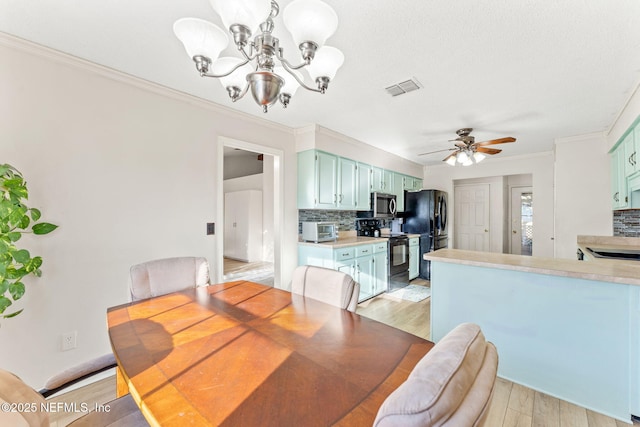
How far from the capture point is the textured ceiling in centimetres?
145

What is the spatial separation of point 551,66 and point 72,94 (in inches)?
135

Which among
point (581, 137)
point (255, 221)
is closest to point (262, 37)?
point (581, 137)

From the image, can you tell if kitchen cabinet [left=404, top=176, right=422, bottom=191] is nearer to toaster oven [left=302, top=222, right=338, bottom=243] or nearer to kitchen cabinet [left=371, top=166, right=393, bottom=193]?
kitchen cabinet [left=371, top=166, right=393, bottom=193]

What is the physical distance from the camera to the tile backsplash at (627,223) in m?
3.24

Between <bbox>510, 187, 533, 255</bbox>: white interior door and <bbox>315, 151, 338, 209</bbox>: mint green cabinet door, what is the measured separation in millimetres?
4678

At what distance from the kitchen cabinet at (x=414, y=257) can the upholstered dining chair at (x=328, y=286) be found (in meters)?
3.45

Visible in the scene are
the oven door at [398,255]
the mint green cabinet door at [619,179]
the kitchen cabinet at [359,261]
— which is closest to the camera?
the mint green cabinet door at [619,179]

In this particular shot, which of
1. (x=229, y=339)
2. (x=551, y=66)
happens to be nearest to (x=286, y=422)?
(x=229, y=339)

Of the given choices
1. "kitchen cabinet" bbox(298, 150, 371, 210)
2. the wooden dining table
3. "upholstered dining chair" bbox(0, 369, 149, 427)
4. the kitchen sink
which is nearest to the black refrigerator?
"kitchen cabinet" bbox(298, 150, 371, 210)

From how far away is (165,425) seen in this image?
25.5 inches

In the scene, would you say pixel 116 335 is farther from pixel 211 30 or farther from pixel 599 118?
pixel 599 118

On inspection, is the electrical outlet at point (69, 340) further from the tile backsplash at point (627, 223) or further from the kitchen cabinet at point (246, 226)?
the tile backsplash at point (627, 223)

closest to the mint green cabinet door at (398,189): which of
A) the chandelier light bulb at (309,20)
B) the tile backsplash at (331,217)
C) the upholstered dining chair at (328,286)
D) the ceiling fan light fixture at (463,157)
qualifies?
the tile backsplash at (331,217)

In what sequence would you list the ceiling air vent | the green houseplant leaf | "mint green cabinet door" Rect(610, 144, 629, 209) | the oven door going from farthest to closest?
the oven door → "mint green cabinet door" Rect(610, 144, 629, 209) → the ceiling air vent → the green houseplant leaf
